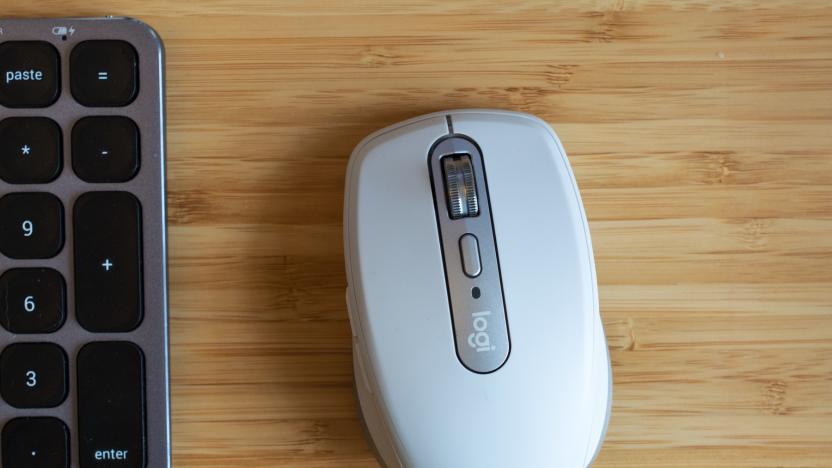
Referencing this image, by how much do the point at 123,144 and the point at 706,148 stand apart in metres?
0.31

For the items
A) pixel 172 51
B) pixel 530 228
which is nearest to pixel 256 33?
pixel 172 51

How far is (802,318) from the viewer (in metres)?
0.43

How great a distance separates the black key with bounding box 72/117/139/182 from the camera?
15.2 inches

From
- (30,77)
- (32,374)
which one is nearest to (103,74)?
(30,77)

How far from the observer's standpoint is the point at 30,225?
0.38 meters

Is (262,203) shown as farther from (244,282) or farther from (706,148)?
(706,148)

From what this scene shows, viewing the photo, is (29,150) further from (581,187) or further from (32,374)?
(581,187)

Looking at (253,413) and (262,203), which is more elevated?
(262,203)

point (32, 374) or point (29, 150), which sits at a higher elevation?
point (29, 150)

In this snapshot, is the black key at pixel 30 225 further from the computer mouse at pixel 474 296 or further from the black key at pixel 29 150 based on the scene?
the computer mouse at pixel 474 296

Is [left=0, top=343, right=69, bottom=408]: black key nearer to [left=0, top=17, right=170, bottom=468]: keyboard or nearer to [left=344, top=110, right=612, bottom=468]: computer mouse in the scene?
[left=0, top=17, right=170, bottom=468]: keyboard

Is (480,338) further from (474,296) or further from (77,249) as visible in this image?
(77,249)

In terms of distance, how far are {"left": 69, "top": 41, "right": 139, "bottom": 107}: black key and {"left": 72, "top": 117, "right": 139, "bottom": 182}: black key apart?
0.03 feet

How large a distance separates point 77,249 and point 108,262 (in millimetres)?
17
